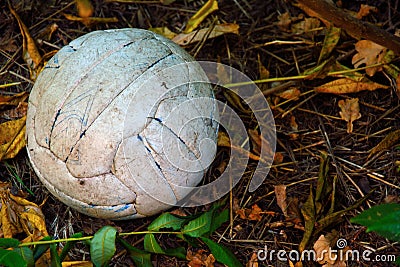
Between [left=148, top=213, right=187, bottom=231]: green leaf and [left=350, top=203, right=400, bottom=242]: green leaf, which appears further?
[left=148, top=213, right=187, bottom=231]: green leaf

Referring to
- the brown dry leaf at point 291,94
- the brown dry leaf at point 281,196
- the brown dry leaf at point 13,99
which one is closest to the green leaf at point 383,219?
the brown dry leaf at point 281,196

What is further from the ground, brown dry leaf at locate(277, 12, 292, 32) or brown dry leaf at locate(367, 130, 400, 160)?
brown dry leaf at locate(277, 12, 292, 32)

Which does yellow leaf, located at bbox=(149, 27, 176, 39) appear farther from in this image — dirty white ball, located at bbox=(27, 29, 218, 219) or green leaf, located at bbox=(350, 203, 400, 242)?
green leaf, located at bbox=(350, 203, 400, 242)

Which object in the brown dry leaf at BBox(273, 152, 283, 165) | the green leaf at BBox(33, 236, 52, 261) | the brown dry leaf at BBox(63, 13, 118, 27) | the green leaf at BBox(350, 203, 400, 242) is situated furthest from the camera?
the brown dry leaf at BBox(63, 13, 118, 27)

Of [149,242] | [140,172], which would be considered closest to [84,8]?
[140,172]

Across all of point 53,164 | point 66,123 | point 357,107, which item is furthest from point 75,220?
point 357,107

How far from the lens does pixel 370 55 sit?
3.06 metres

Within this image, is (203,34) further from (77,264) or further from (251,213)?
(77,264)

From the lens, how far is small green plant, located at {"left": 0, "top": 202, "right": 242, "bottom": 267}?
2.28 m

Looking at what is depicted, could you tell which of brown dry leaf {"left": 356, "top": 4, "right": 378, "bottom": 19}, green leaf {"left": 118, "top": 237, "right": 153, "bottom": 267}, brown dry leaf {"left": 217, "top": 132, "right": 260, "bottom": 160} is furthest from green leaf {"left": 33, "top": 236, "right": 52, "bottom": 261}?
brown dry leaf {"left": 356, "top": 4, "right": 378, "bottom": 19}

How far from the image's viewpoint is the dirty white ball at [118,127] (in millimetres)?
2463

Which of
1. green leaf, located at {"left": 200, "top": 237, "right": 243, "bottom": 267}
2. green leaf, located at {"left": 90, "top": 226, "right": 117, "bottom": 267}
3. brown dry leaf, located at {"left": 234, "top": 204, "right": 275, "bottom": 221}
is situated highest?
green leaf, located at {"left": 90, "top": 226, "right": 117, "bottom": 267}

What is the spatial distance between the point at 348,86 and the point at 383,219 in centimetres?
151

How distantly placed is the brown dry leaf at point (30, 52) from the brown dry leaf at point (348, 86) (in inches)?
66.2
